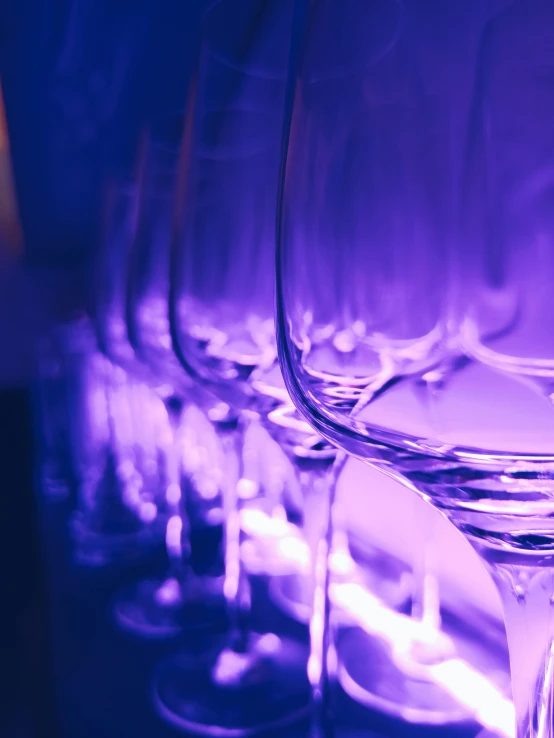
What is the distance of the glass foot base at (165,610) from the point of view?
1.83 ft

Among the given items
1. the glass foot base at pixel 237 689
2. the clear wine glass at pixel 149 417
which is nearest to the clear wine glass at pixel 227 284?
the glass foot base at pixel 237 689

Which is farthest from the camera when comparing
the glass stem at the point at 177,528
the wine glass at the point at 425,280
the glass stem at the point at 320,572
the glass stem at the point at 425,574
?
the glass stem at the point at 177,528

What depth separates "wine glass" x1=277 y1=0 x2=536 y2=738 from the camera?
6.6 inches

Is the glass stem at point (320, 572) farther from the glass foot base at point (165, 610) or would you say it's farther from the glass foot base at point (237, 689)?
the glass foot base at point (165, 610)

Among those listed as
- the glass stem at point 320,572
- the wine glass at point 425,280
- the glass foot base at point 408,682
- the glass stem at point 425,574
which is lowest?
the glass foot base at point 408,682

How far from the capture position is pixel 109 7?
1.11m

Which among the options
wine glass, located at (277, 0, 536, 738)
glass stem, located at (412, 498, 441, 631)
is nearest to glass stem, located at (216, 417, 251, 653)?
glass stem, located at (412, 498, 441, 631)

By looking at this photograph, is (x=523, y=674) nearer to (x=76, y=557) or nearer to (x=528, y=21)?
(x=528, y=21)

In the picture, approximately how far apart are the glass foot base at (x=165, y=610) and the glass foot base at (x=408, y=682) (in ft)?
0.45

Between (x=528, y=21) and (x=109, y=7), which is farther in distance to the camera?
(x=109, y=7)

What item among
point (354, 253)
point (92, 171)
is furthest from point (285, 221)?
point (92, 171)

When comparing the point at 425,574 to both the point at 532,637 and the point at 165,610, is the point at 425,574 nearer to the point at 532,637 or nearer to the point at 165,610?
the point at 165,610

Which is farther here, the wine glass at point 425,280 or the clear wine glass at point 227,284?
the clear wine glass at point 227,284

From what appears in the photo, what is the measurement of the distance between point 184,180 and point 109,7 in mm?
846
